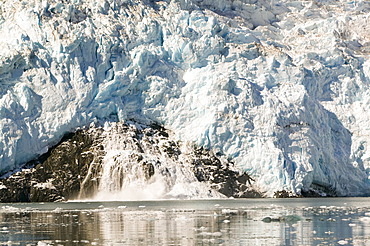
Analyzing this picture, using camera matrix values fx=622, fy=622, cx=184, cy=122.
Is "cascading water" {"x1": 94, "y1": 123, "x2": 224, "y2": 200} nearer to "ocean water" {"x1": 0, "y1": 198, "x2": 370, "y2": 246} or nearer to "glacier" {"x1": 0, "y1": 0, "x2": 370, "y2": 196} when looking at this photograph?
"glacier" {"x1": 0, "y1": 0, "x2": 370, "y2": 196}

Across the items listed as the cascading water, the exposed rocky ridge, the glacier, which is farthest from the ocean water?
the glacier

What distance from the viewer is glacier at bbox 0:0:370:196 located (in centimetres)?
5700

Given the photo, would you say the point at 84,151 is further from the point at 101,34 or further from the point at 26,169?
the point at 101,34

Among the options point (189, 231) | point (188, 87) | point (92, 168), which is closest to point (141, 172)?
point (92, 168)

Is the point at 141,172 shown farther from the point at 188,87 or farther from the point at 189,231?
the point at 189,231

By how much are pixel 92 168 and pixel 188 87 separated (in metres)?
12.9

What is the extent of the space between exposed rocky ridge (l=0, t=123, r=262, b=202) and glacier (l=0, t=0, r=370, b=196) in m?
1.00

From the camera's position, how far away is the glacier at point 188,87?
57.0 meters

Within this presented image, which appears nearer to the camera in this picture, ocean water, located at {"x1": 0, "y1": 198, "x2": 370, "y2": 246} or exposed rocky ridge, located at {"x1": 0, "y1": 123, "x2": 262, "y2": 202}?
ocean water, located at {"x1": 0, "y1": 198, "x2": 370, "y2": 246}

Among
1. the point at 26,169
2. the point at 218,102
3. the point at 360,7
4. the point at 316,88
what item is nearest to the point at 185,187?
the point at 218,102

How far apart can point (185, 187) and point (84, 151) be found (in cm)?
1012

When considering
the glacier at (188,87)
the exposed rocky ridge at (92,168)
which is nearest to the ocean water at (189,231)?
the exposed rocky ridge at (92,168)

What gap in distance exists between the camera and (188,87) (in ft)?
204

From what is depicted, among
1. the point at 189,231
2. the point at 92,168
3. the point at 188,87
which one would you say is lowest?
the point at 189,231
